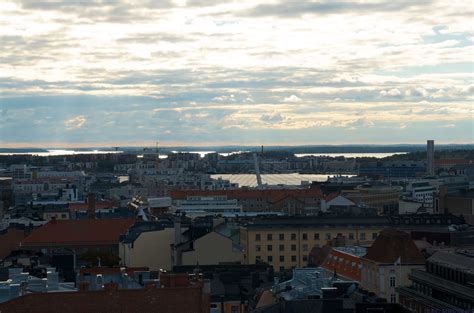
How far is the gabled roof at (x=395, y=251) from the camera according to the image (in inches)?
2007

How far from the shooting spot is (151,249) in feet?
222

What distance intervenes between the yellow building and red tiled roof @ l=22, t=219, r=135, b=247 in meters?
10.2

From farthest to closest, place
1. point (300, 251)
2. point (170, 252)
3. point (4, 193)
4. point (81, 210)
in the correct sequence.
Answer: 1. point (4, 193)
2. point (81, 210)
3. point (300, 251)
4. point (170, 252)

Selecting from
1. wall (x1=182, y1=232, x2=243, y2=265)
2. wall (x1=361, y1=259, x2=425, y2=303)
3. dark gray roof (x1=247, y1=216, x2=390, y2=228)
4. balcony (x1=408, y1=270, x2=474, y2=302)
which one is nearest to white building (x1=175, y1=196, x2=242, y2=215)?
dark gray roof (x1=247, y1=216, x2=390, y2=228)

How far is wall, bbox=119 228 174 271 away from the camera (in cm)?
6731

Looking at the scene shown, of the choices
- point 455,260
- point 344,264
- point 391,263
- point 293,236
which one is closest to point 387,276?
point 391,263

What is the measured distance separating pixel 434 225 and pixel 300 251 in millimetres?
9627

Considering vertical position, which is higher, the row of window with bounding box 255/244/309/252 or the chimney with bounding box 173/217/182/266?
the chimney with bounding box 173/217/182/266

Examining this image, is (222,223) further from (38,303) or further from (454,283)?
(38,303)

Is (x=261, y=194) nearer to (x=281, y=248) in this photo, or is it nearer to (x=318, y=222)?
(x=318, y=222)

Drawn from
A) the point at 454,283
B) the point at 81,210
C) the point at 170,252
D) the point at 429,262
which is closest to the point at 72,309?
the point at 454,283

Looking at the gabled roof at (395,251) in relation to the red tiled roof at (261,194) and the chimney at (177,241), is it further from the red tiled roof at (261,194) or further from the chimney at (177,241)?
the red tiled roof at (261,194)

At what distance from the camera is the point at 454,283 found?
4112cm

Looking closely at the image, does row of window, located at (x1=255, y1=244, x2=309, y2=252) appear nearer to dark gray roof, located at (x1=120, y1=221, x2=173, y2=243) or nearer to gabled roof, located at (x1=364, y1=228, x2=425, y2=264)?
dark gray roof, located at (x1=120, y1=221, x2=173, y2=243)
